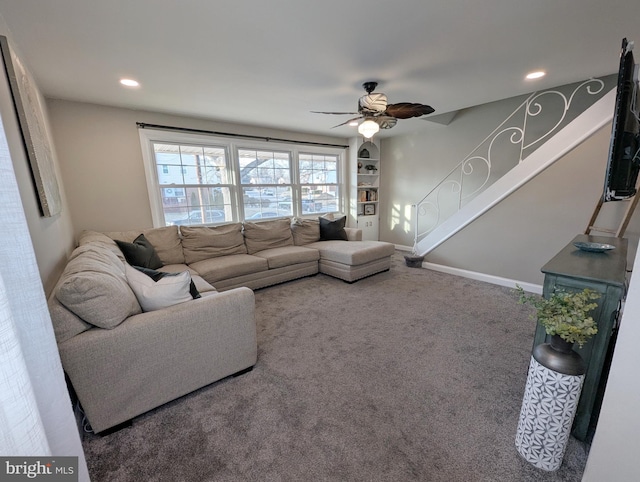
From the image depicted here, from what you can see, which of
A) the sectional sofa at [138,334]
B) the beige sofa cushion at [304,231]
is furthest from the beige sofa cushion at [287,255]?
the sectional sofa at [138,334]

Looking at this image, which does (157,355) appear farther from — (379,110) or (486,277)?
(486,277)

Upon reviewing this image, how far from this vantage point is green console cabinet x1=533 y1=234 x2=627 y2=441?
4.08 feet

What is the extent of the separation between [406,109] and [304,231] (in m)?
2.35

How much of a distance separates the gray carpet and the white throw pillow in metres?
0.63

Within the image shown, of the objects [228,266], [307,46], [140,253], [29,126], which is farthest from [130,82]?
[228,266]

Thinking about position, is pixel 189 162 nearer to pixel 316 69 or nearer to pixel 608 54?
pixel 316 69

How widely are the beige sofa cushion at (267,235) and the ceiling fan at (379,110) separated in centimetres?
202

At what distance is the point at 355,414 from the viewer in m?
1.53

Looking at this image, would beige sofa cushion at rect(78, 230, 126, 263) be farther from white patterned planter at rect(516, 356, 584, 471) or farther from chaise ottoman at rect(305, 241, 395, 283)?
white patterned planter at rect(516, 356, 584, 471)

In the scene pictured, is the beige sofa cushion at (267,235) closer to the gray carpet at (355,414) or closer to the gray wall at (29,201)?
the gray carpet at (355,414)

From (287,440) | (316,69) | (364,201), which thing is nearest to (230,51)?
(316,69)

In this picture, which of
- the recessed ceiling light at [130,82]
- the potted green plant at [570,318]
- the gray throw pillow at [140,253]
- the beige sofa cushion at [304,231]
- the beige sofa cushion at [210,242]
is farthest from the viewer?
the beige sofa cushion at [304,231]

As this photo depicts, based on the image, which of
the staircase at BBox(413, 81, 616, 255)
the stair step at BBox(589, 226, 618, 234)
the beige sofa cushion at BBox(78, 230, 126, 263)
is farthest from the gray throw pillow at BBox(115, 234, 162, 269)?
the stair step at BBox(589, 226, 618, 234)

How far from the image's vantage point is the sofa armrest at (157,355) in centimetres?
135
